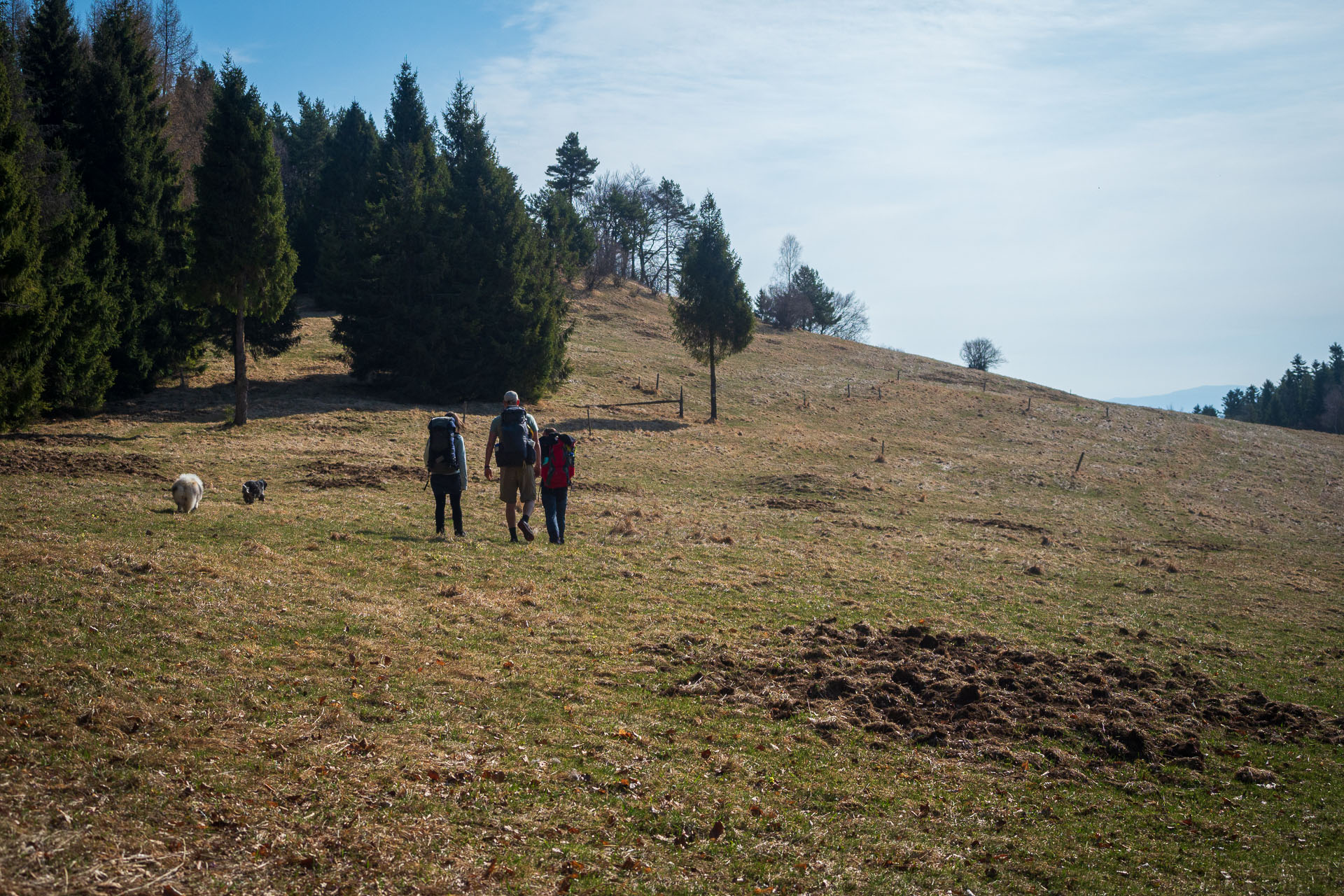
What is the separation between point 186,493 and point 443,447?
4.98 meters

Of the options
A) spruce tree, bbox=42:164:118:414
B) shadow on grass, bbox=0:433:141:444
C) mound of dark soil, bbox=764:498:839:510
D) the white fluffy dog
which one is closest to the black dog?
the white fluffy dog

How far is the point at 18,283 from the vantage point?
1830 centimetres

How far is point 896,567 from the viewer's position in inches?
680

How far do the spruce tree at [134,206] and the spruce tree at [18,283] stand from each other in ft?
17.5

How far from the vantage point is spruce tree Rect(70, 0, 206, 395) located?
2961 centimetres

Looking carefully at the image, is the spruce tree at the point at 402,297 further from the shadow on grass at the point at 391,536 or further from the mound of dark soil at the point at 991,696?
the mound of dark soil at the point at 991,696

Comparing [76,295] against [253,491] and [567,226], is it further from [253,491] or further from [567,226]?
[567,226]

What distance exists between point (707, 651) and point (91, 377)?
87.6ft

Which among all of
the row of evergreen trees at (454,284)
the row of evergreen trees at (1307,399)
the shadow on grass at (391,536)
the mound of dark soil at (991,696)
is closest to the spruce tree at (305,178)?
the row of evergreen trees at (454,284)

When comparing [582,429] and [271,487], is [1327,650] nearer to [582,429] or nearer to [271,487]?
[271,487]

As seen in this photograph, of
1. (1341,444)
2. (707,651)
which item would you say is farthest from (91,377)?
(1341,444)

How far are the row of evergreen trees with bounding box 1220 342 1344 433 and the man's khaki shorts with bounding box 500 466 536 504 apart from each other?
104 m

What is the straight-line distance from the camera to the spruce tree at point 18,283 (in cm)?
1778

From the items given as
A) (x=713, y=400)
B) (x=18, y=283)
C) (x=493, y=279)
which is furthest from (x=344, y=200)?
(x=18, y=283)
